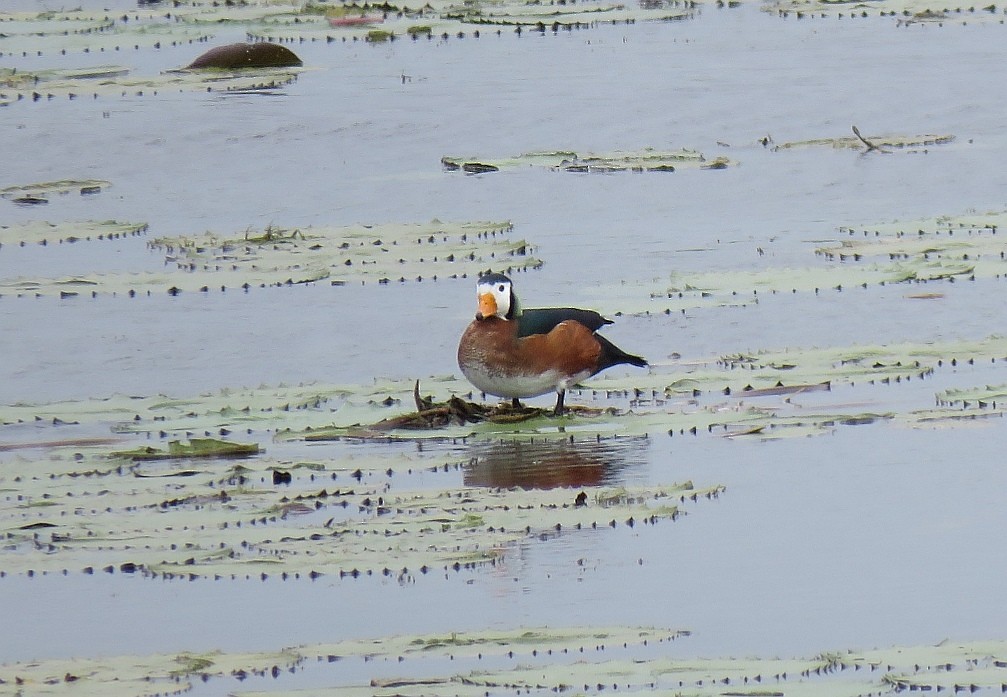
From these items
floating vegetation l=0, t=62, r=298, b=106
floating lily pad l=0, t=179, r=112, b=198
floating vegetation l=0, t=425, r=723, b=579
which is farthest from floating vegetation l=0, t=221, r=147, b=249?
floating vegetation l=0, t=62, r=298, b=106

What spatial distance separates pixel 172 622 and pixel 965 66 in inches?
573

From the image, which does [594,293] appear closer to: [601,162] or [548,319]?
[548,319]

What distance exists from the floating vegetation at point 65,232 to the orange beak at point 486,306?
4847 millimetres

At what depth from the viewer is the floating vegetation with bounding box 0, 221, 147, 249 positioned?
13.4 m

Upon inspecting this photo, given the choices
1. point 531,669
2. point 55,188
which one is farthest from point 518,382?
point 55,188

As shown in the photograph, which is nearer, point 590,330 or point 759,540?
point 759,540

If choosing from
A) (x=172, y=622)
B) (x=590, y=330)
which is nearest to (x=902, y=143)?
(x=590, y=330)

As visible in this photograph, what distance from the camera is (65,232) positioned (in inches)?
534

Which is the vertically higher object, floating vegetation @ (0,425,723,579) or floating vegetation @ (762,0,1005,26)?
floating vegetation @ (762,0,1005,26)

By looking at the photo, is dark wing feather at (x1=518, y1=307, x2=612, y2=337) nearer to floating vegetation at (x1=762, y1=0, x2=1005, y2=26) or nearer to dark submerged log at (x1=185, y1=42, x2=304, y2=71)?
dark submerged log at (x1=185, y1=42, x2=304, y2=71)

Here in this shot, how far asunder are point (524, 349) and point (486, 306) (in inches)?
9.9

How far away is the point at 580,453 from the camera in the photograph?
27.3ft

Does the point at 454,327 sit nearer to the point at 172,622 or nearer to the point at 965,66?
the point at 172,622

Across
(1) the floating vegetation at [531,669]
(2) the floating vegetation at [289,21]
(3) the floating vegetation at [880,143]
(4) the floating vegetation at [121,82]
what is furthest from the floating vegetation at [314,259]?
(2) the floating vegetation at [289,21]
